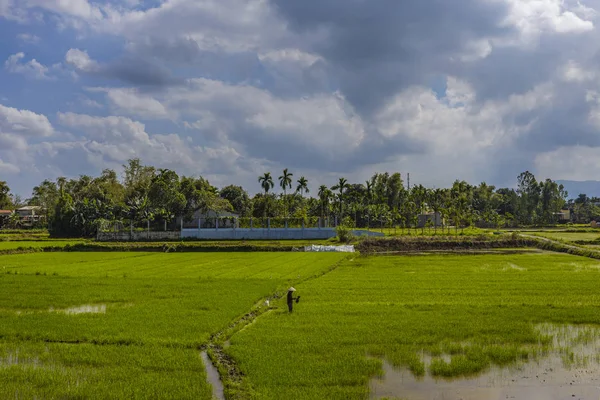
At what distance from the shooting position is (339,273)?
31000 mm

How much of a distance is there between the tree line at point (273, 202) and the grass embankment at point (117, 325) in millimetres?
41730

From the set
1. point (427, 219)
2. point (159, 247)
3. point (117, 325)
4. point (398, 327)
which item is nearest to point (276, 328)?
point (398, 327)

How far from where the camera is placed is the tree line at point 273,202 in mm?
73688

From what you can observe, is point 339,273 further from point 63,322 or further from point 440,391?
point 440,391

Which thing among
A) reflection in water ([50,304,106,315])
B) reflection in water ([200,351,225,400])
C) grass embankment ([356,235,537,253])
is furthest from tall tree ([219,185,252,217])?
reflection in water ([200,351,225,400])

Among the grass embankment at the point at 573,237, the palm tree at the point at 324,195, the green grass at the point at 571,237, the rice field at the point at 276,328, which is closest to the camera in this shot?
the rice field at the point at 276,328

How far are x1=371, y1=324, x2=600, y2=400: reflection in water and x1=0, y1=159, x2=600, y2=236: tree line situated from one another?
56.1 metres

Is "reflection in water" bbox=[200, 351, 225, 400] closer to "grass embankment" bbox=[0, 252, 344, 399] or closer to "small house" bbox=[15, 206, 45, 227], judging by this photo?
"grass embankment" bbox=[0, 252, 344, 399]

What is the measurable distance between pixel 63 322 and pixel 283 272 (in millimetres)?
15925

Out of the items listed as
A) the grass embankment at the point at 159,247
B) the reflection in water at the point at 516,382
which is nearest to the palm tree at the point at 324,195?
the grass embankment at the point at 159,247

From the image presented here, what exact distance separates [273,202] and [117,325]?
81.0 m

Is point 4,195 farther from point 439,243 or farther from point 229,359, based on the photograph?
point 229,359

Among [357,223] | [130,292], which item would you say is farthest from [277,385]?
[357,223]

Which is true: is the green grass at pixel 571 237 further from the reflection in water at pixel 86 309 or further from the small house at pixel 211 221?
the reflection in water at pixel 86 309
